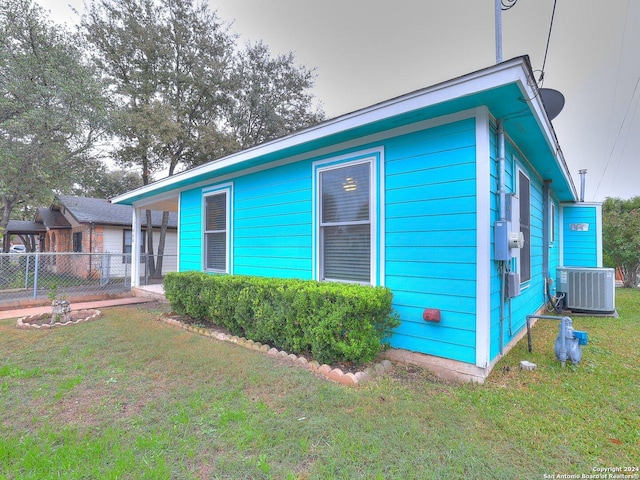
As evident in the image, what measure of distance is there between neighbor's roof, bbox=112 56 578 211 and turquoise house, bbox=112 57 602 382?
13 mm

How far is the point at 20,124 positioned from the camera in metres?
8.04

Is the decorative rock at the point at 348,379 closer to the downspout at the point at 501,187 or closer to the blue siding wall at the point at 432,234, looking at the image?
the blue siding wall at the point at 432,234

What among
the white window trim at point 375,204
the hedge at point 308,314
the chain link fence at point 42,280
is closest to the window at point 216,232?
the hedge at point 308,314

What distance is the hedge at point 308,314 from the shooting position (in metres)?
2.80

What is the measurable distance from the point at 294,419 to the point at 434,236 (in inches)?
80.3

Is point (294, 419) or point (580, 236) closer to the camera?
point (294, 419)

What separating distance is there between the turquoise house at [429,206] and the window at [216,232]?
0.89 meters

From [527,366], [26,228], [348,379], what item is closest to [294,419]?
[348,379]

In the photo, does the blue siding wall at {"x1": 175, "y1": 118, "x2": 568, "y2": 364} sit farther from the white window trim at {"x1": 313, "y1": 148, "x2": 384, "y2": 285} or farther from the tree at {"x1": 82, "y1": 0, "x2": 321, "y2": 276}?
the tree at {"x1": 82, "y1": 0, "x2": 321, "y2": 276}

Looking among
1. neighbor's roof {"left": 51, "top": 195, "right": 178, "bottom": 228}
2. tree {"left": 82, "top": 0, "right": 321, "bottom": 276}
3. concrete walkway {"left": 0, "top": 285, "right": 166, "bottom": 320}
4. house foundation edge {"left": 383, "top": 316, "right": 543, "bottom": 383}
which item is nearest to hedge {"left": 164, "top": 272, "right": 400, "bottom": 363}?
house foundation edge {"left": 383, "top": 316, "right": 543, "bottom": 383}

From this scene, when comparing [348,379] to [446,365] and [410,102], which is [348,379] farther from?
[410,102]

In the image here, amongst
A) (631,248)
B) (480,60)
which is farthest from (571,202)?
(480,60)

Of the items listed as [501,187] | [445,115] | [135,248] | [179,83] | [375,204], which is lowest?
[135,248]

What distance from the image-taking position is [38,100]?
8375 millimetres
